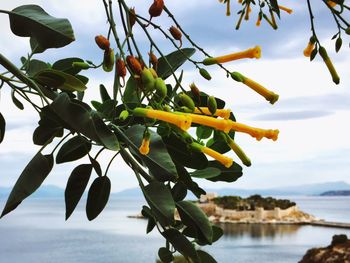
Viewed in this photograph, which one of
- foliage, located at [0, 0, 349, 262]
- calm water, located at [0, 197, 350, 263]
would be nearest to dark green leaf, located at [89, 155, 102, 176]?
foliage, located at [0, 0, 349, 262]

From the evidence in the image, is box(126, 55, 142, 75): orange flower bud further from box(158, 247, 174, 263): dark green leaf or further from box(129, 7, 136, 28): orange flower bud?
box(158, 247, 174, 263): dark green leaf

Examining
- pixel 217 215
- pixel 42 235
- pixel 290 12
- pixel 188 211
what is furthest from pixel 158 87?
pixel 42 235

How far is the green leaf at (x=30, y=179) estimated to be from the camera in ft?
2.56

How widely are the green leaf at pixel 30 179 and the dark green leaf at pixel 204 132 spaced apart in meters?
0.33

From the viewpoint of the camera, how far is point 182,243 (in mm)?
916

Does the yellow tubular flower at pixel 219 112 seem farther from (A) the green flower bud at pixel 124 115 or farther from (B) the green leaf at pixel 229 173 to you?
(B) the green leaf at pixel 229 173

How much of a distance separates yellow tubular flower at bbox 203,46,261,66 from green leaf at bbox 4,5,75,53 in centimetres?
28

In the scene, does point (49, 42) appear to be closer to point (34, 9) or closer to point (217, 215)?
point (34, 9)

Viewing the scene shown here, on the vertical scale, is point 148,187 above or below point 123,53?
below

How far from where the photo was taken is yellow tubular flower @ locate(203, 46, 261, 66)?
2.96 ft

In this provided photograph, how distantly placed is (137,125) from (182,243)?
22cm

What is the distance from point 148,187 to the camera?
2.64 ft

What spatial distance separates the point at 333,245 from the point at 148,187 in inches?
775

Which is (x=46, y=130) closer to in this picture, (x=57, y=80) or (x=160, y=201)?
(x=57, y=80)
